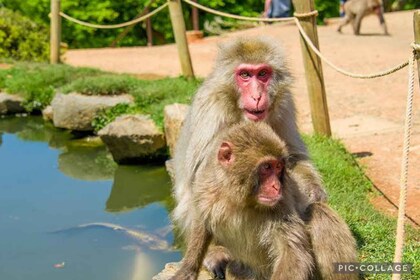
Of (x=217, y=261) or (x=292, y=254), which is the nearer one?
(x=292, y=254)

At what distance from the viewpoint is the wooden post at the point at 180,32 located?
8727 mm

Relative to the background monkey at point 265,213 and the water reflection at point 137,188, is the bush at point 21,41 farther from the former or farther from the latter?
the background monkey at point 265,213

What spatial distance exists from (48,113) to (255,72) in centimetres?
591

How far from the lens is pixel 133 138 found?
733cm

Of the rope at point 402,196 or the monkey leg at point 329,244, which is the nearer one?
the rope at point 402,196

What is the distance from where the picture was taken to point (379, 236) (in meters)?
4.40

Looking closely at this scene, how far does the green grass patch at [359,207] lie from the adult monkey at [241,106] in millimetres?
658

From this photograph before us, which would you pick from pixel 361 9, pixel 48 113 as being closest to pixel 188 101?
pixel 48 113

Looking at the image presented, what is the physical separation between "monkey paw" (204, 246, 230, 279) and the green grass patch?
2.68ft

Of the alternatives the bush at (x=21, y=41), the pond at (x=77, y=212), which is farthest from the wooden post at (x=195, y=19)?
the pond at (x=77, y=212)

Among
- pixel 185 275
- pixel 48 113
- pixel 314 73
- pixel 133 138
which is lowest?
pixel 185 275

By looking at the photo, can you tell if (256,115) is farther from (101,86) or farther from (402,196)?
(101,86)

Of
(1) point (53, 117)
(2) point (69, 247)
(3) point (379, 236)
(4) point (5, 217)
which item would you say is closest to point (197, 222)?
(3) point (379, 236)

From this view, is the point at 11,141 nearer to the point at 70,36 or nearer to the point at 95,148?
the point at 95,148
